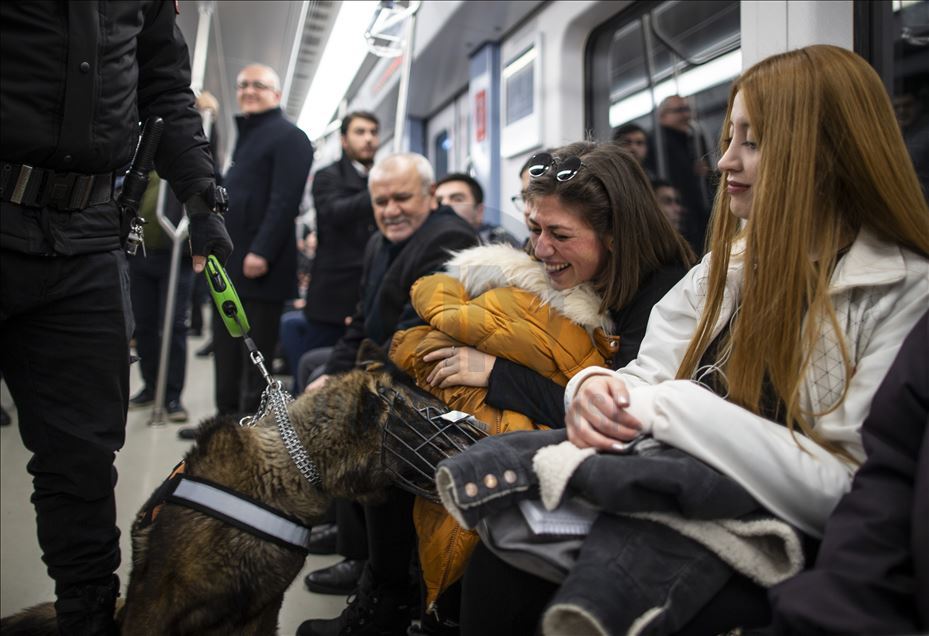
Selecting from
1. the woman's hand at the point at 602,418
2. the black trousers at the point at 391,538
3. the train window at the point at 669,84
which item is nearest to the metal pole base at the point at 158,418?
the black trousers at the point at 391,538

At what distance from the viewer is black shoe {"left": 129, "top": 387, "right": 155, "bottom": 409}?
4.24 m

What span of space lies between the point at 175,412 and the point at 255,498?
3.02 metres

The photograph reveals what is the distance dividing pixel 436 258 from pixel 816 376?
143 centimetres

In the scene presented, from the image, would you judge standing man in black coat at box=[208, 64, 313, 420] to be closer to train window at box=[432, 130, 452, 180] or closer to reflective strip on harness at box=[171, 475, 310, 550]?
reflective strip on harness at box=[171, 475, 310, 550]

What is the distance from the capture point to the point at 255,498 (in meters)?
1.36

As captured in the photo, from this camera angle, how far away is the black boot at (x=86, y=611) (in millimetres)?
1523

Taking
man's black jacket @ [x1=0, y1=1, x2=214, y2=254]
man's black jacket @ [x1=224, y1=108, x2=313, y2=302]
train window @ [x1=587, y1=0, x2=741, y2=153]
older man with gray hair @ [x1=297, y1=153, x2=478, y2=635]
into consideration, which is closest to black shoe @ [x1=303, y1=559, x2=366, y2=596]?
older man with gray hair @ [x1=297, y1=153, x2=478, y2=635]

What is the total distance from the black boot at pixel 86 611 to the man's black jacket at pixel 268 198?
1.86 meters

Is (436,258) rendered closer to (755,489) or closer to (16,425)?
(16,425)

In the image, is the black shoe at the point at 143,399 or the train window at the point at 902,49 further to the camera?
the black shoe at the point at 143,399

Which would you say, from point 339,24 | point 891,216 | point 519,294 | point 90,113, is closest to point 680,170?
point 339,24

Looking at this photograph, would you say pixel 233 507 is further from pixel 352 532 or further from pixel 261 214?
pixel 261 214

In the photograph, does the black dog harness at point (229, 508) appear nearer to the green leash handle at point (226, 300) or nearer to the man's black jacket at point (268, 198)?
the green leash handle at point (226, 300)

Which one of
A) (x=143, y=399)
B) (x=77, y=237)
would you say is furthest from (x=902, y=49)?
(x=143, y=399)
